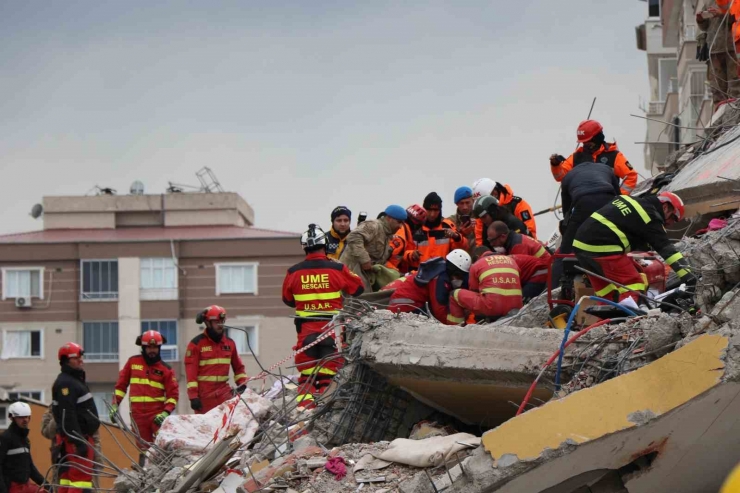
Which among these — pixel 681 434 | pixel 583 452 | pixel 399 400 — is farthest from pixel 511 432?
pixel 399 400

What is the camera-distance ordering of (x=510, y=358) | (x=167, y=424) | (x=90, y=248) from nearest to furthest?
(x=510, y=358) → (x=167, y=424) → (x=90, y=248)

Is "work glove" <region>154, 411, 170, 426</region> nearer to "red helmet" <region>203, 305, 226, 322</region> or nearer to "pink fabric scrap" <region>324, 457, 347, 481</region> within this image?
"red helmet" <region>203, 305, 226, 322</region>

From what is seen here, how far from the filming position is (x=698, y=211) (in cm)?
1077

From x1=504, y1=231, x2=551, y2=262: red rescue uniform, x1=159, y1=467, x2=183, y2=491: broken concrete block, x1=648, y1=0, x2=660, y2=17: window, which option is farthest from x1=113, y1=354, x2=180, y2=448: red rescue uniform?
x1=648, y1=0, x2=660, y2=17: window

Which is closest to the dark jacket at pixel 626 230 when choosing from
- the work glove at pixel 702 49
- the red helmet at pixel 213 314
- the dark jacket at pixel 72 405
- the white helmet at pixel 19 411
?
the red helmet at pixel 213 314

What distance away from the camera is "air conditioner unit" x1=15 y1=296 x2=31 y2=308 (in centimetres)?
4553

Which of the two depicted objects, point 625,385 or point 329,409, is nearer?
point 625,385

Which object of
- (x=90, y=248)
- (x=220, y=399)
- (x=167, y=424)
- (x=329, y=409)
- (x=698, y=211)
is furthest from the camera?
(x=90, y=248)

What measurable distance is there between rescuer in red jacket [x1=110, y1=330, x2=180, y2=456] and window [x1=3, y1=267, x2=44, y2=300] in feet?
115

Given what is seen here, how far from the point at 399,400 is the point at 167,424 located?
2.00m

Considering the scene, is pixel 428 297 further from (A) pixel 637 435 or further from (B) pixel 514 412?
(A) pixel 637 435

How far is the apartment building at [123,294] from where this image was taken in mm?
45062

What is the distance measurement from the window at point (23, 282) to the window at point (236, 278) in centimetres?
688

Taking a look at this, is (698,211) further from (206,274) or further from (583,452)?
(206,274)
